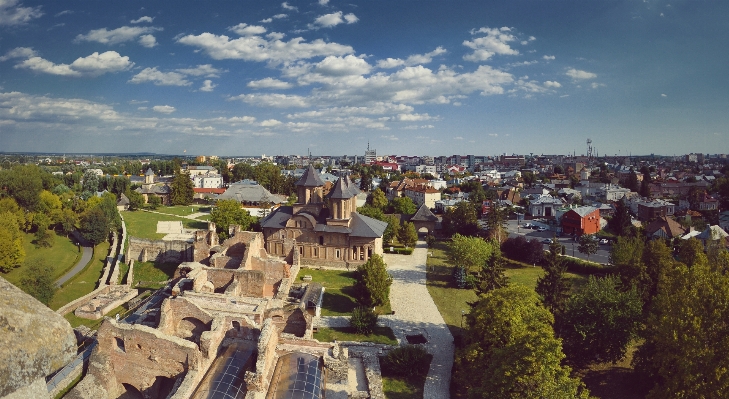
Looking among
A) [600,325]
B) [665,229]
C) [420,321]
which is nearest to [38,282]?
[420,321]

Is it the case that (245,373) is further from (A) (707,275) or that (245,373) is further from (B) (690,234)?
(B) (690,234)

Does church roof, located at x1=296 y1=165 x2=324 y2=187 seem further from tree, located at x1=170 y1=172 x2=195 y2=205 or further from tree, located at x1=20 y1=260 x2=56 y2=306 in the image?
tree, located at x1=170 y1=172 x2=195 y2=205

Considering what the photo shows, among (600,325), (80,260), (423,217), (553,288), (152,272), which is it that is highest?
(423,217)

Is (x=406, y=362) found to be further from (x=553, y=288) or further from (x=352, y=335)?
(x=553, y=288)

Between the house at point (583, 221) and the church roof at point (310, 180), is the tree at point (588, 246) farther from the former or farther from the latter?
the church roof at point (310, 180)

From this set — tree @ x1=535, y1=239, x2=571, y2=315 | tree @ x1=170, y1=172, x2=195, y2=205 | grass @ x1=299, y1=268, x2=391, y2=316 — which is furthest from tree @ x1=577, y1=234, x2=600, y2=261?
tree @ x1=170, y1=172, x2=195, y2=205

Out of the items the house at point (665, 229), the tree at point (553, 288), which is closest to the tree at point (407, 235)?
the tree at point (553, 288)

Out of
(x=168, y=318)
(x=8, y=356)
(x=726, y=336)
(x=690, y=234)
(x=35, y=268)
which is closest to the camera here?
(x=8, y=356)

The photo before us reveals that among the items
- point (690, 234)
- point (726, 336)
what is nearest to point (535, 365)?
point (726, 336)
